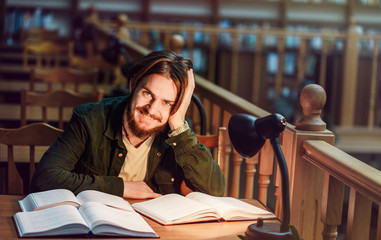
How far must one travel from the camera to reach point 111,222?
1.22m

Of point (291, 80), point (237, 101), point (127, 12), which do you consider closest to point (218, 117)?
point (237, 101)

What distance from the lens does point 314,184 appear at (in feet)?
5.12

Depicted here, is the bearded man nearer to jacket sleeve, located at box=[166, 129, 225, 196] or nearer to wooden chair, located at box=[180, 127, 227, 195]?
jacket sleeve, located at box=[166, 129, 225, 196]

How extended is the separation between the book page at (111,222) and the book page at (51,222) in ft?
0.07

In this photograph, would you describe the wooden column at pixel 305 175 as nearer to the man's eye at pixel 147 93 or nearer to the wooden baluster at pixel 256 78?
the man's eye at pixel 147 93

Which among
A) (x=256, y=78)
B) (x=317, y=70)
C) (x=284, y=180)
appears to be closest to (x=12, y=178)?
(x=284, y=180)

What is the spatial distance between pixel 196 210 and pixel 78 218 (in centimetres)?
30

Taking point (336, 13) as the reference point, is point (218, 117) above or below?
below

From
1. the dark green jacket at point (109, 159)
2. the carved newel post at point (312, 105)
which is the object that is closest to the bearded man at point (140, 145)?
the dark green jacket at point (109, 159)

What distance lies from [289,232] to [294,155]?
1.18 feet

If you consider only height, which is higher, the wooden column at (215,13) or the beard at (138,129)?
the wooden column at (215,13)

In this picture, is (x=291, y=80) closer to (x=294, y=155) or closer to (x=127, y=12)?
(x=127, y=12)

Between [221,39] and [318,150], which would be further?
[221,39]

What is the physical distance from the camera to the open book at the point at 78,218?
47.7 inches
